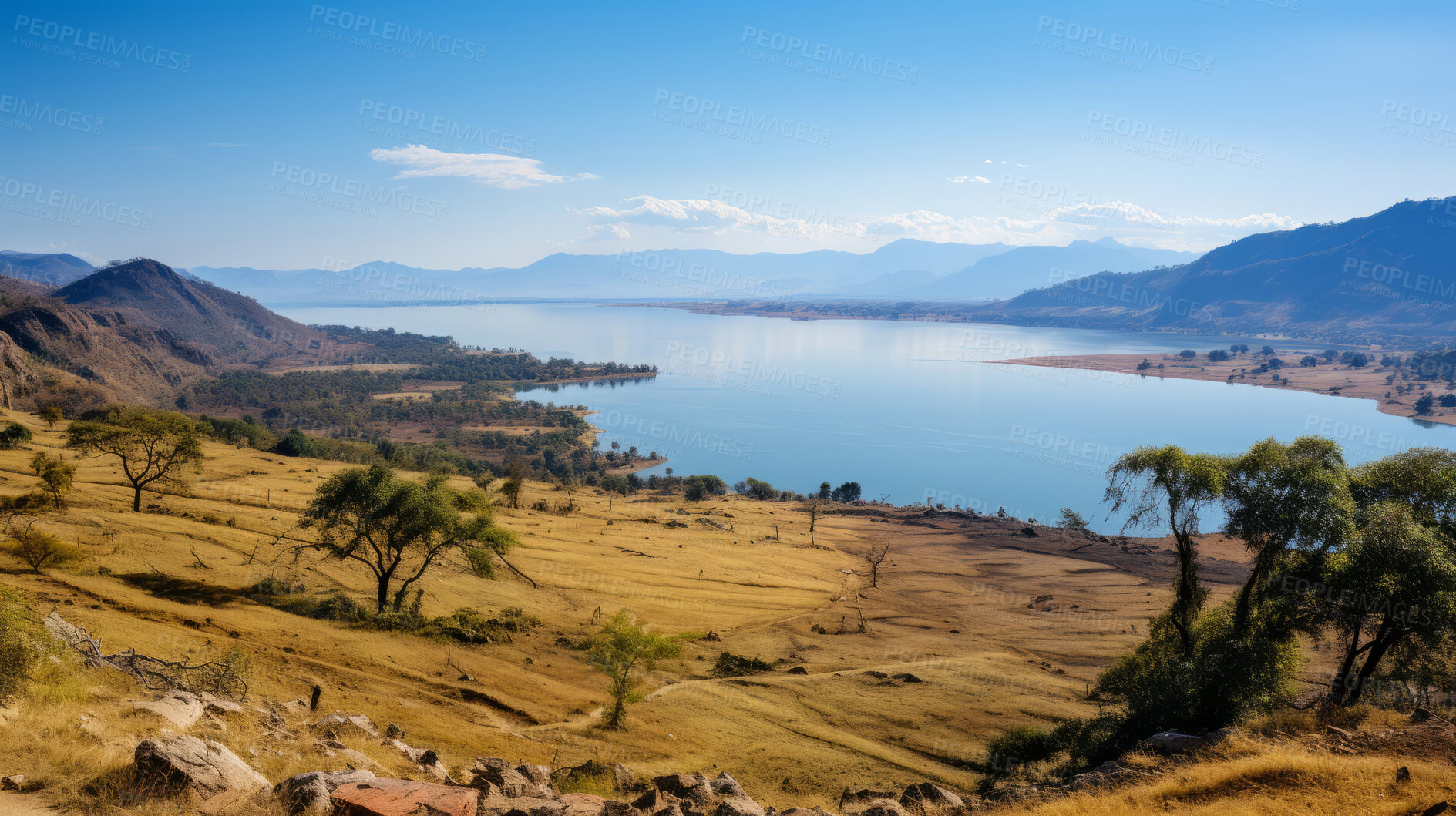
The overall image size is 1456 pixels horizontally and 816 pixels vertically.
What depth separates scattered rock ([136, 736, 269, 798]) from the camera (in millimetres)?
8195

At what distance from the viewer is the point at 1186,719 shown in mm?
15227

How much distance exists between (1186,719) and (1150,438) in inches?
4666

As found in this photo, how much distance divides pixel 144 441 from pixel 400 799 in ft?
100

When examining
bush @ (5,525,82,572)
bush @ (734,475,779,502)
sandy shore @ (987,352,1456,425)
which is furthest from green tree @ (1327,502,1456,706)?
sandy shore @ (987,352,1456,425)

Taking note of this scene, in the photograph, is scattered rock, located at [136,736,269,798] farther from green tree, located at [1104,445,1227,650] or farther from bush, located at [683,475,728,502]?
bush, located at [683,475,728,502]

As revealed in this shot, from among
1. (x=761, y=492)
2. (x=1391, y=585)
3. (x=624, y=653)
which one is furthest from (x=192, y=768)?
(x=761, y=492)

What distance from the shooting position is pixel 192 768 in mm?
8383

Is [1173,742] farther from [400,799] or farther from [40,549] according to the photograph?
[40,549]

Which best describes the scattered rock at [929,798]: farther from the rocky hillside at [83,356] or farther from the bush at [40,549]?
the rocky hillside at [83,356]

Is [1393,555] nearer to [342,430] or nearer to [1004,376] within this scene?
[342,430]

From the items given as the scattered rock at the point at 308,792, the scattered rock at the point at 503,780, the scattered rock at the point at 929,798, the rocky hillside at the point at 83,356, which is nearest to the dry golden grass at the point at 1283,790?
the scattered rock at the point at 929,798

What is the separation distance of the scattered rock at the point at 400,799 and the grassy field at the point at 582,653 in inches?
83.4

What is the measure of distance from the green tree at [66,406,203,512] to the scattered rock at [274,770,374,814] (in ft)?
87.5

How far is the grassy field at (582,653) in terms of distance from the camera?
1473 cm
